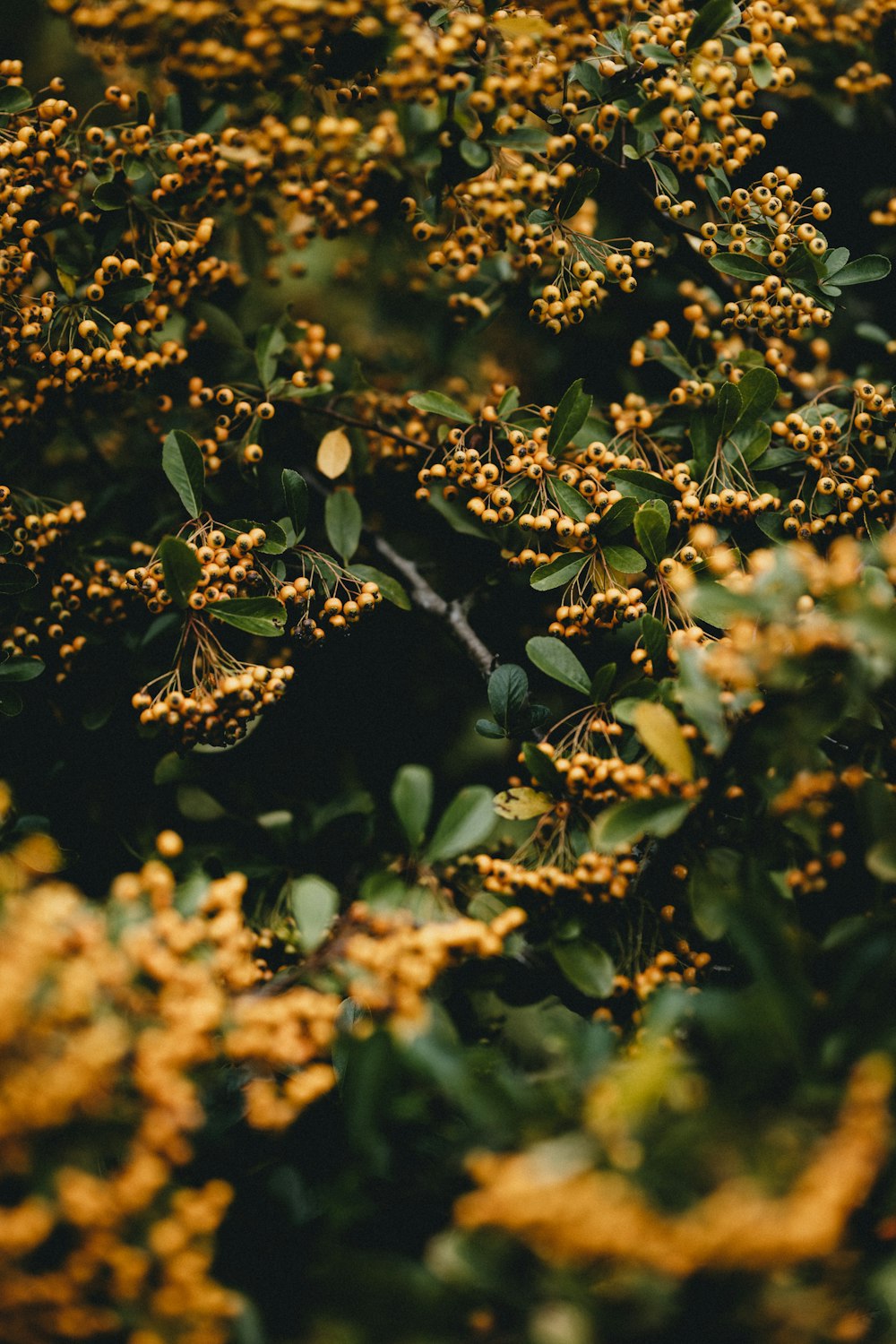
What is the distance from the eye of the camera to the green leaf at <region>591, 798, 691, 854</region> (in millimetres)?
1278

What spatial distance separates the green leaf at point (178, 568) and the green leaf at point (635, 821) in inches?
33.3

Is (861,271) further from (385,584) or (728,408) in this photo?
(385,584)

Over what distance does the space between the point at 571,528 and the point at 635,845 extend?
61 cm

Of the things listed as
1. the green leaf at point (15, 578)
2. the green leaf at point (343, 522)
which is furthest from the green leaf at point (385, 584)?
the green leaf at point (15, 578)

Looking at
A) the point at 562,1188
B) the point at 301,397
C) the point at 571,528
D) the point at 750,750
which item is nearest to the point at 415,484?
the point at 301,397

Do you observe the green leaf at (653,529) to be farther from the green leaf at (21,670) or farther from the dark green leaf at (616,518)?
the green leaf at (21,670)

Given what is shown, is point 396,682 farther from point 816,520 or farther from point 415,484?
point 816,520

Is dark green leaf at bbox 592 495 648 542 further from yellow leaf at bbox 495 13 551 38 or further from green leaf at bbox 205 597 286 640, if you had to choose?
yellow leaf at bbox 495 13 551 38

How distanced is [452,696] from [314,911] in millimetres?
1191

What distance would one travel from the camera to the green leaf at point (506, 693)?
1.65 m

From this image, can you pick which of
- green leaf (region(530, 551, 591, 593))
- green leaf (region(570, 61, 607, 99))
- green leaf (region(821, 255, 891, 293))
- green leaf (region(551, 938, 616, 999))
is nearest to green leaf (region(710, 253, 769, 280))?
green leaf (region(821, 255, 891, 293))

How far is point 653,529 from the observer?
5.21 feet

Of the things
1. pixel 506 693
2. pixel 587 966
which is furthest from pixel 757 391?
pixel 587 966

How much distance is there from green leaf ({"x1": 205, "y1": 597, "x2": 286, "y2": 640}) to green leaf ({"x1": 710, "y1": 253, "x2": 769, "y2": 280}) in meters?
1.09
